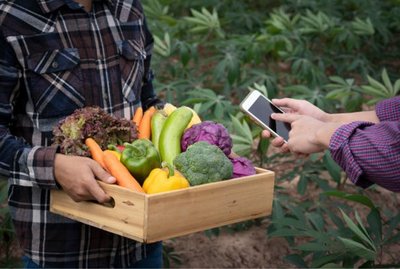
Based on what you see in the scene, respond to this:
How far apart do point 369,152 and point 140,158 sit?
55 cm

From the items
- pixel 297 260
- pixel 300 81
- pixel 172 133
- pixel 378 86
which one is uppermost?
pixel 172 133

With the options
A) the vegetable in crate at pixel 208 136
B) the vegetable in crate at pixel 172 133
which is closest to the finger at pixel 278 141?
the vegetable in crate at pixel 208 136

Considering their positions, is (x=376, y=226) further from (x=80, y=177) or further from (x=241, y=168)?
(x=80, y=177)

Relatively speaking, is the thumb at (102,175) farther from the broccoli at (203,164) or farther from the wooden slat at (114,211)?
the broccoli at (203,164)

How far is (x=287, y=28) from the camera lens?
4375mm

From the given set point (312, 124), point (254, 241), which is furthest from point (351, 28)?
point (312, 124)

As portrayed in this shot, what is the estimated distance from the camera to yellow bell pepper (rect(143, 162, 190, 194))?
5.62 feet

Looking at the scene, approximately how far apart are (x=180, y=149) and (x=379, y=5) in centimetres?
356

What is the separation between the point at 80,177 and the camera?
5.78 ft

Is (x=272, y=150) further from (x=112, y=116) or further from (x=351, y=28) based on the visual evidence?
(x=112, y=116)

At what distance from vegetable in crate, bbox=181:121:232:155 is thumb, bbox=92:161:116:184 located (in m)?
0.29

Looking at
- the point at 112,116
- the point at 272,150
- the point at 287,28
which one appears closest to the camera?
the point at 112,116

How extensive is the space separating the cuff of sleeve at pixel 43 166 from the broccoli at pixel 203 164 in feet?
1.02

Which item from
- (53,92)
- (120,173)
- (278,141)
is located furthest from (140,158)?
(278,141)
